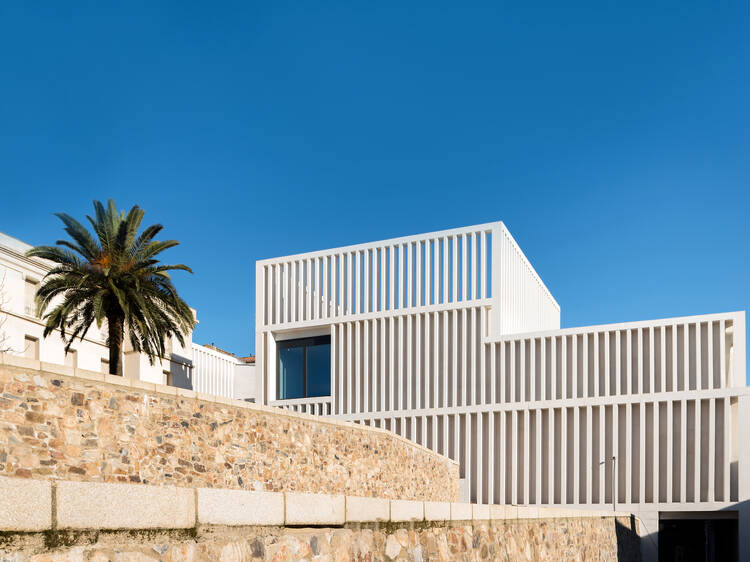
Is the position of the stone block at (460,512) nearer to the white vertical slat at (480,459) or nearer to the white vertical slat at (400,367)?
the white vertical slat at (480,459)

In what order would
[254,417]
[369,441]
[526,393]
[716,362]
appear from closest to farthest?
[254,417] < [369,441] < [716,362] < [526,393]

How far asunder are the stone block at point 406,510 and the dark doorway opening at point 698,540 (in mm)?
32504

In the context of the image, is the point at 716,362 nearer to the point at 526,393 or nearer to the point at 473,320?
the point at 526,393

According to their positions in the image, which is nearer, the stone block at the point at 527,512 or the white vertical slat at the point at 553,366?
the stone block at the point at 527,512

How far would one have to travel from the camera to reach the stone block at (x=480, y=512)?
9352mm

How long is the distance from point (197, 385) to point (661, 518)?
102ft

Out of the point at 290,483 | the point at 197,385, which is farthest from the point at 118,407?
the point at 197,385

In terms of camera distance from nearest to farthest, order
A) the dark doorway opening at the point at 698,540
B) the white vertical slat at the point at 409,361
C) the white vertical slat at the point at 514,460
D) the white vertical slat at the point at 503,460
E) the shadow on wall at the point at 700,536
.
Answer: the shadow on wall at the point at 700,536 < the white vertical slat at the point at 514,460 < the white vertical slat at the point at 503,460 < the dark doorway opening at the point at 698,540 < the white vertical slat at the point at 409,361

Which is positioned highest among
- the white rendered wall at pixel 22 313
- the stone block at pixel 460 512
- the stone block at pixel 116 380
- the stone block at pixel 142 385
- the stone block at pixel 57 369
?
the white rendered wall at pixel 22 313

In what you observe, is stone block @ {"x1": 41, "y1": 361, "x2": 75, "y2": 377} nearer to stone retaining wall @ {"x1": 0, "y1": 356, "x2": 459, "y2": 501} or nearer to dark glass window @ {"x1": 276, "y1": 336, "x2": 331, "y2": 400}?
stone retaining wall @ {"x1": 0, "y1": 356, "x2": 459, "y2": 501}

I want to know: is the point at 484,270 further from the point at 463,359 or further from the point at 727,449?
the point at 727,449

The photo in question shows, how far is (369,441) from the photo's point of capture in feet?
80.2


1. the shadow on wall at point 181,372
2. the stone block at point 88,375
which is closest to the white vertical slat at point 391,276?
the shadow on wall at point 181,372

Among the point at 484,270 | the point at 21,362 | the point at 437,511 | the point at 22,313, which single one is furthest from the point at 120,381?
the point at 484,270
